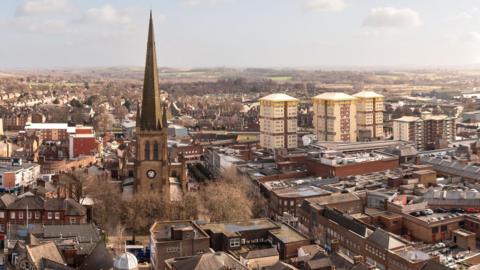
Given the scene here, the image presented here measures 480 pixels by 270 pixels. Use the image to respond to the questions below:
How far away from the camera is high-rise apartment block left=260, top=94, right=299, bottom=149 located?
79.3 meters

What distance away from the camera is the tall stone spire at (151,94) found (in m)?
39.8

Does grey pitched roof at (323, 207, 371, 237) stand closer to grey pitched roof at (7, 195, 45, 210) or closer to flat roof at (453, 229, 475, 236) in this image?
flat roof at (453, 229, 475, 236)

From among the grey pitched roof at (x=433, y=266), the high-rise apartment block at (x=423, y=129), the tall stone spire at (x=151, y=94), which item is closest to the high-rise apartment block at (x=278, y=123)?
the high-rise apartment block at (x=423, y=129)

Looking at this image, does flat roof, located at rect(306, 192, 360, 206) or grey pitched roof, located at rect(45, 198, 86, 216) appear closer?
grey pitched roof, located at rect(45, 198, 86, 216)

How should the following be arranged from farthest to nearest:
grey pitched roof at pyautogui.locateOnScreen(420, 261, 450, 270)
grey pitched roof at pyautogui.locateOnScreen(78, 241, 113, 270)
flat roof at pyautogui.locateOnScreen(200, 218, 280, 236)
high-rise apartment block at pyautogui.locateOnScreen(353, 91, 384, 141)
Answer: high-rise apartment block at pyautogui.locateOnScreen(353, 91, 384, 141), flat roof at pyautogui.locateOnScreen(200, 218, 280, 236), grey pitched roof at pyautogui.locateOnScreen(78, 241, 113, 270), grey pitched roof at pyautogui.locateOnScreen(420, 261, 450, 270)

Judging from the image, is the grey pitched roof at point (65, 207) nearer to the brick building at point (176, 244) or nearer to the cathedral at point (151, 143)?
the cathedral at point (151, 143)

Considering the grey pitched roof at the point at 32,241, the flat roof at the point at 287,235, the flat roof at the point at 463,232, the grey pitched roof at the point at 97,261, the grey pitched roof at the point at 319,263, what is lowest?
the flat roof at the point at 463,232

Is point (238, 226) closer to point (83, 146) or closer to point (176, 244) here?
point (176, 244)

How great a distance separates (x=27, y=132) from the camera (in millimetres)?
79812

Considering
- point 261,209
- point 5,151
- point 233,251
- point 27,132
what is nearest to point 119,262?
point 233,251

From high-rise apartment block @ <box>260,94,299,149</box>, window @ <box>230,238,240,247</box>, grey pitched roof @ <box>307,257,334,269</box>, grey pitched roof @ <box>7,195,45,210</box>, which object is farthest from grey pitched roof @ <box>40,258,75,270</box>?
high-rise apartment block @ <box>260,94,299,149</box>

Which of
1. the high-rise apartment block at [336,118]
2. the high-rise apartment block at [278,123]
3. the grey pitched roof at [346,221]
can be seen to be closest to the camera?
the grey pitched roof at [346,221]

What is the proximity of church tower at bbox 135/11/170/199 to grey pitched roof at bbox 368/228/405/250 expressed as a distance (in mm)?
13561

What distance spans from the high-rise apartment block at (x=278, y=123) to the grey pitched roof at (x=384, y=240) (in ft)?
150
